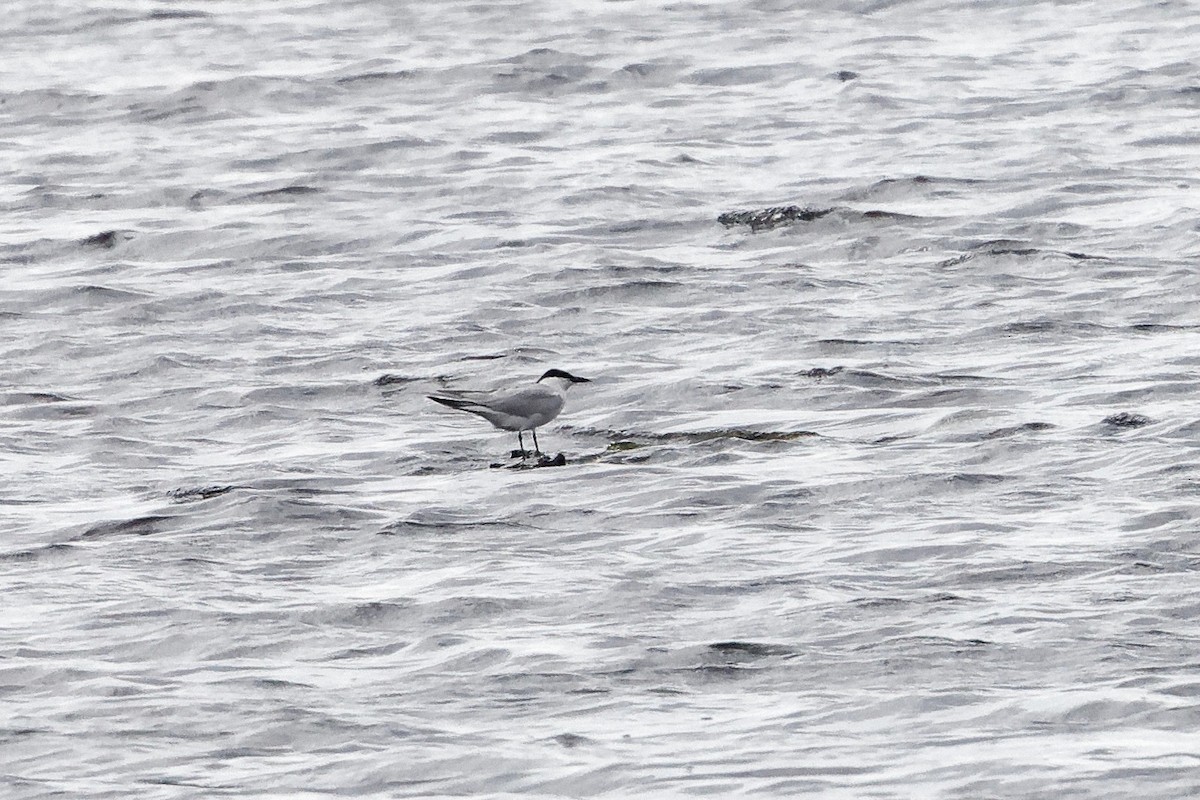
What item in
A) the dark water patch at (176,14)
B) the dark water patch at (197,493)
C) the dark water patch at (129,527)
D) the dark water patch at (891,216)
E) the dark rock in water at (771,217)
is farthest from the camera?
the dark water patch at (176,14)

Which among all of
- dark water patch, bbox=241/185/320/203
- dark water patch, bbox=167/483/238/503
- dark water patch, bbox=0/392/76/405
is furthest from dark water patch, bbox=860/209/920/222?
dark water patch, bbox=167/483/238/503

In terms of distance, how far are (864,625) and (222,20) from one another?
21659mm

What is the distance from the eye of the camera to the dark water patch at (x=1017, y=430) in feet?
44.2

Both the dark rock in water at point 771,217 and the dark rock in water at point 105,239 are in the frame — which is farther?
the dark rock in water at point 105,239

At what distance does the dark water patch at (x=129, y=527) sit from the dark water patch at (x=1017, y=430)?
475cm

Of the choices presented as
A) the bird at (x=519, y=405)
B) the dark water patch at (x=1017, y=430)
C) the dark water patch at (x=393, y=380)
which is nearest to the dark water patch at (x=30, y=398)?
the dark water patch at (x=393, y=380)

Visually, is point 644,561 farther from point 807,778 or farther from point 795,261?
point 795,261

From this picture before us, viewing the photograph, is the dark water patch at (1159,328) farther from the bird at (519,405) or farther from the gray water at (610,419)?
the bird at (519,405)

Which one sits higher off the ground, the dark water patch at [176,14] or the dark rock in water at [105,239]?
the dark water patch at [176,14]

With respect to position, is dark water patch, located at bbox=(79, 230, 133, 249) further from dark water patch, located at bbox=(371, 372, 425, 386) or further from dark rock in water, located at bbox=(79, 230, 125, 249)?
dark water patch, located at bbox=(371, 372, 425, 386)

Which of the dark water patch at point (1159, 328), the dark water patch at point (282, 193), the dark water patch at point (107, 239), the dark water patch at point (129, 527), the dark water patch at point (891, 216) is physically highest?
the dark water patch at point (129, 527)

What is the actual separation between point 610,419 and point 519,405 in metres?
1.24

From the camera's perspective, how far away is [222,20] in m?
30.3

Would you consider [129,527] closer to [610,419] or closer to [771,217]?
[610,419]
